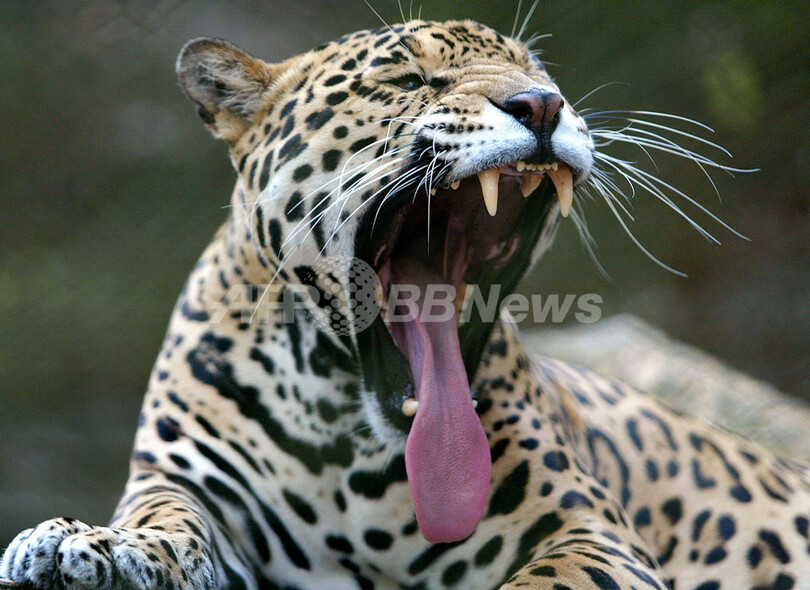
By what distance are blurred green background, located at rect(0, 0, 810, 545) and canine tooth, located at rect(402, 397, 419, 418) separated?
4731 mm

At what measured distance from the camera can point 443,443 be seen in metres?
2.93

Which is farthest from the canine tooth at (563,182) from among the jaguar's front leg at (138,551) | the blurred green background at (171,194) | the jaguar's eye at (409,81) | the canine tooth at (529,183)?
the blurred green background at (171,194)

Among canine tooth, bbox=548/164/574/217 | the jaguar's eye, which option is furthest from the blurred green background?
canine tooth, bbox=548/164/574/217

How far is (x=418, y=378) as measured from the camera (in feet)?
10.3

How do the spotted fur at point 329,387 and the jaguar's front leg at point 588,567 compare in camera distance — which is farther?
the spotted fur at point 329,387

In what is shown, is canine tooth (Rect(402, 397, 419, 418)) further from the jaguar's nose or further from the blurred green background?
the blurred green background

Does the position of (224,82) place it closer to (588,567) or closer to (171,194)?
(588,567)

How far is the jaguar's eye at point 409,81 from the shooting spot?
9.78 feet

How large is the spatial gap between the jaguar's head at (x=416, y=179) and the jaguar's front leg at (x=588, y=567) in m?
0.28

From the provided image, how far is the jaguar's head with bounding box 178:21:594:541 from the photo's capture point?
2750 mm

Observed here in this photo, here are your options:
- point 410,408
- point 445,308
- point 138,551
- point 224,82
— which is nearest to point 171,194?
point 224,82

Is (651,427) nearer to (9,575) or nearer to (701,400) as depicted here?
Answer: (701,400)

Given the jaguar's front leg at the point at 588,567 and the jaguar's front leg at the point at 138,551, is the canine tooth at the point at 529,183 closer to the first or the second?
the jaguar's front leg at the point at 588,567

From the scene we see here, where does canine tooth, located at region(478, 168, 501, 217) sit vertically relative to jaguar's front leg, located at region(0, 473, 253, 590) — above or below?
above
